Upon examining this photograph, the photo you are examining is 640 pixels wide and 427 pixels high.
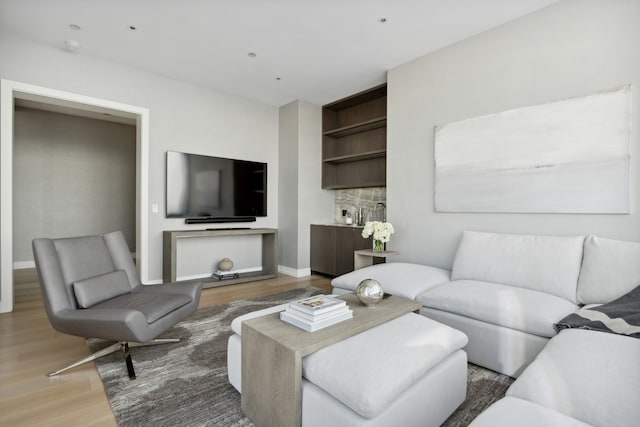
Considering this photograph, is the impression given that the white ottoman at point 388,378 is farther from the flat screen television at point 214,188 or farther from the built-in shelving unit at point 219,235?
the flat screen television at point 214,188

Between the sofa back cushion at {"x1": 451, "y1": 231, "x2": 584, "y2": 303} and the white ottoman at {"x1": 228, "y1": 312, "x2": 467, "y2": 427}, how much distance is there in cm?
104

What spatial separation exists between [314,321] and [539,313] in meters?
1.32

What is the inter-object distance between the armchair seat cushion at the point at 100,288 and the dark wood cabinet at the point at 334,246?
2692 mm

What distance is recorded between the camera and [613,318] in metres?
1.65

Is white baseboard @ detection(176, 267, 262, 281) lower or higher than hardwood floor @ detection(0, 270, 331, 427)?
higher

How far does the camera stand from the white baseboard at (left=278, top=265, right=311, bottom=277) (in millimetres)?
4848

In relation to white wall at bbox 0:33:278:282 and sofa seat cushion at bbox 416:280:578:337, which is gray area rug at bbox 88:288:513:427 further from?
white wall at bbox 0:33:278:282

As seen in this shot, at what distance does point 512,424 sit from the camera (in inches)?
35.1

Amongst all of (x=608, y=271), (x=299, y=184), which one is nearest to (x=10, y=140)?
(x=299, y=184)

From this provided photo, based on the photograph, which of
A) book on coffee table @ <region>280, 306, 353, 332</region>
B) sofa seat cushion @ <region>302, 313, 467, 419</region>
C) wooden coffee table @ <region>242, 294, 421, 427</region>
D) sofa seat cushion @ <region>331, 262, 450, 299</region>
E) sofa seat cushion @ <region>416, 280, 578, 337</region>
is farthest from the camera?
sofa seat cushion @ <region>331, 262, 450, 299</region>

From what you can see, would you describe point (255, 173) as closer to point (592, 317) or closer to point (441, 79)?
point (441, 79)

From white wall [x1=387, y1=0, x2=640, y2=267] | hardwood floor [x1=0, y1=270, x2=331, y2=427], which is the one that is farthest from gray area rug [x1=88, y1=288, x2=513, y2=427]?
white wall [x1=387, y1=0, x2=640, y2=267]

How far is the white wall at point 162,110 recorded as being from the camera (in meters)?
3.24

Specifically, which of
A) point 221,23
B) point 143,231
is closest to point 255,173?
point 143,231
